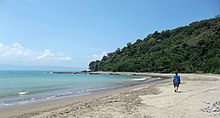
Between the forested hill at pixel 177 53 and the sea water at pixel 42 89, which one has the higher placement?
the forested hill at pixel 177 53

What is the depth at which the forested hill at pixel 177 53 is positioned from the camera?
10459 centimetres

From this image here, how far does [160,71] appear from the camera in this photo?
389ft

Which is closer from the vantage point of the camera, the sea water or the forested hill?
the sea water

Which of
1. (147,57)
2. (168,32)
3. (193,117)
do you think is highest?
(168,32)

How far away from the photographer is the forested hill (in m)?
105

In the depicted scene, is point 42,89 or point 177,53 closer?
point 42,89

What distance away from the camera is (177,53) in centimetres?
12038

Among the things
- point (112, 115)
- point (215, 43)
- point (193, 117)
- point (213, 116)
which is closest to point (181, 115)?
point (193, 117)

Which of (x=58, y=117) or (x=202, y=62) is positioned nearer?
(x=58, y=117)

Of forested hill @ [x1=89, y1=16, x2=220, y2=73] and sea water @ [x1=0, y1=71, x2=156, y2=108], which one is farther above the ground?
forested hill @ [x1=89, y1=16, x2=220, y2=73]

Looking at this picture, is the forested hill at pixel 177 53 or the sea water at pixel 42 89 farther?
the forested hill at pixel 177 53

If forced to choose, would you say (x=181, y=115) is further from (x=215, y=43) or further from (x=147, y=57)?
(x=147, y=57)

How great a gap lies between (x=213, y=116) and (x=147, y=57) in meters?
127

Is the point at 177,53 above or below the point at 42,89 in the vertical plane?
above
